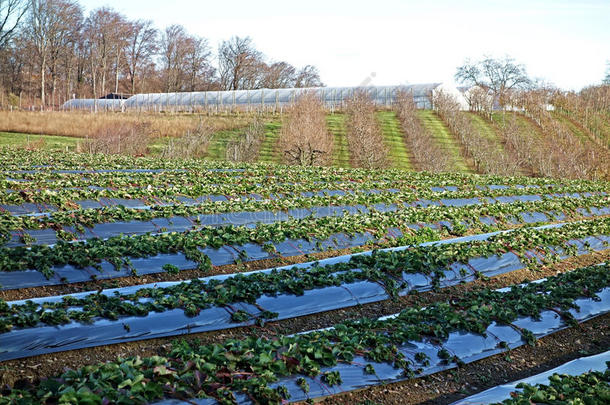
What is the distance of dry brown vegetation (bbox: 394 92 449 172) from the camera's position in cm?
3152

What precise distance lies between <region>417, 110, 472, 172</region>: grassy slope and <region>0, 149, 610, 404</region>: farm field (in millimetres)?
20903

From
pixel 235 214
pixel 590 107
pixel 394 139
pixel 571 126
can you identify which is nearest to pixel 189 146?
pixel 394 139

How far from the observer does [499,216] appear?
14.4 m

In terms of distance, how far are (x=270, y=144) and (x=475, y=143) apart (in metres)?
13.5

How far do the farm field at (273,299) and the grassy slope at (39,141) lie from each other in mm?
17438

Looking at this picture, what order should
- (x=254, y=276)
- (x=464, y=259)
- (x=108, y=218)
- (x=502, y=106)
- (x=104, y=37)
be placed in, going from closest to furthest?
(x=254, y=276)
(x=464, y=259)
(x=108, y=218)
(x=502, y=106)
(x=104, y=37)

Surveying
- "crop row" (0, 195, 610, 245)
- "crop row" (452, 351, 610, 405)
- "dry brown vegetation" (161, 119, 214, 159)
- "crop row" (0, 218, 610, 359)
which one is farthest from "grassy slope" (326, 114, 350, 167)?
"crop row" (452, 351, 610, 405)

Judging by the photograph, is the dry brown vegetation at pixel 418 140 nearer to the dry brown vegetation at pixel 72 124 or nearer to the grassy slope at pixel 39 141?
the dry brown vegetation at pixel 72 124

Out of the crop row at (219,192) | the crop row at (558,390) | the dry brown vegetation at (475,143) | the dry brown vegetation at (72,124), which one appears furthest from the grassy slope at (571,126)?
the crop row at (558,390)

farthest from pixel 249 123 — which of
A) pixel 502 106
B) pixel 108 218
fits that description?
pixel 108 218

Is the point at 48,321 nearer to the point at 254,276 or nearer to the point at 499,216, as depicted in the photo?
the point at 254,276

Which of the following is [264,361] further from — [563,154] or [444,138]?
[444,138]

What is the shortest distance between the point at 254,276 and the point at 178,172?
35.5ft

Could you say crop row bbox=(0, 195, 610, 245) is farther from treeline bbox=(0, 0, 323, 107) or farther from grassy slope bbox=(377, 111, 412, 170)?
treeline bbox=(0, 0, 323, 107)
